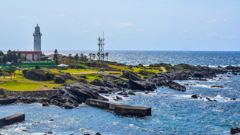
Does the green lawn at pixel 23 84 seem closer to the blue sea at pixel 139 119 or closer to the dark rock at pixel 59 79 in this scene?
the dark rock at pixel 59 79

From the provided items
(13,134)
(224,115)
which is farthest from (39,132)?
(224,115)

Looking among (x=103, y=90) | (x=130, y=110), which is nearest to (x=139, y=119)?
(x=130, y=110)

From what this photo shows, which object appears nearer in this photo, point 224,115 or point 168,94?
point 224,115

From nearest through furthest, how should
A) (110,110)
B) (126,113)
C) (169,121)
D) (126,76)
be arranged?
(169,121), (126,113), (110,110), (126,76)

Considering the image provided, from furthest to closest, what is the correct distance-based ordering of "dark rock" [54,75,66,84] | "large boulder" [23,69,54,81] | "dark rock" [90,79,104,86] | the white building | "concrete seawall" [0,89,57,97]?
the white building < "dark rock" [90,79,104,86] < "large boulder" [23,69,54,81] < "dark rock" [54,75,66,84] < "concrete seawall" [0,89,57,97]

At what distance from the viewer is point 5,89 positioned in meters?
57.2

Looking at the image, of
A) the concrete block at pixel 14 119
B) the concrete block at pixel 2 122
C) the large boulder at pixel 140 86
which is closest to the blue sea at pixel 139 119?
the concrete block at pixel 2 122

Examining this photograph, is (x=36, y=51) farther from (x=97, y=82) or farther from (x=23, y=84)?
(x=23, y=84)

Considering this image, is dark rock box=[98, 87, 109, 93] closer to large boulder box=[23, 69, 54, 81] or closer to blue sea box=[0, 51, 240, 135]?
blue sea box=[0, 51, 240, 135]

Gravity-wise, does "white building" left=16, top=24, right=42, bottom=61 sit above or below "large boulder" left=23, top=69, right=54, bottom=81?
above

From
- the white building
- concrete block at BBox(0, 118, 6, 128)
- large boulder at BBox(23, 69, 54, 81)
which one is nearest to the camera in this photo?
concrete block at BBox(0, 118, 6, 128)

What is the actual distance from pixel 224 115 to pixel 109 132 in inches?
1024

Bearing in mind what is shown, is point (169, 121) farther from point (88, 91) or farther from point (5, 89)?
point (5, 89)

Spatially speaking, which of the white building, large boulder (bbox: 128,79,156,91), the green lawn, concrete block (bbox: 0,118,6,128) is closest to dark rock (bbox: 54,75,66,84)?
the green lawn
